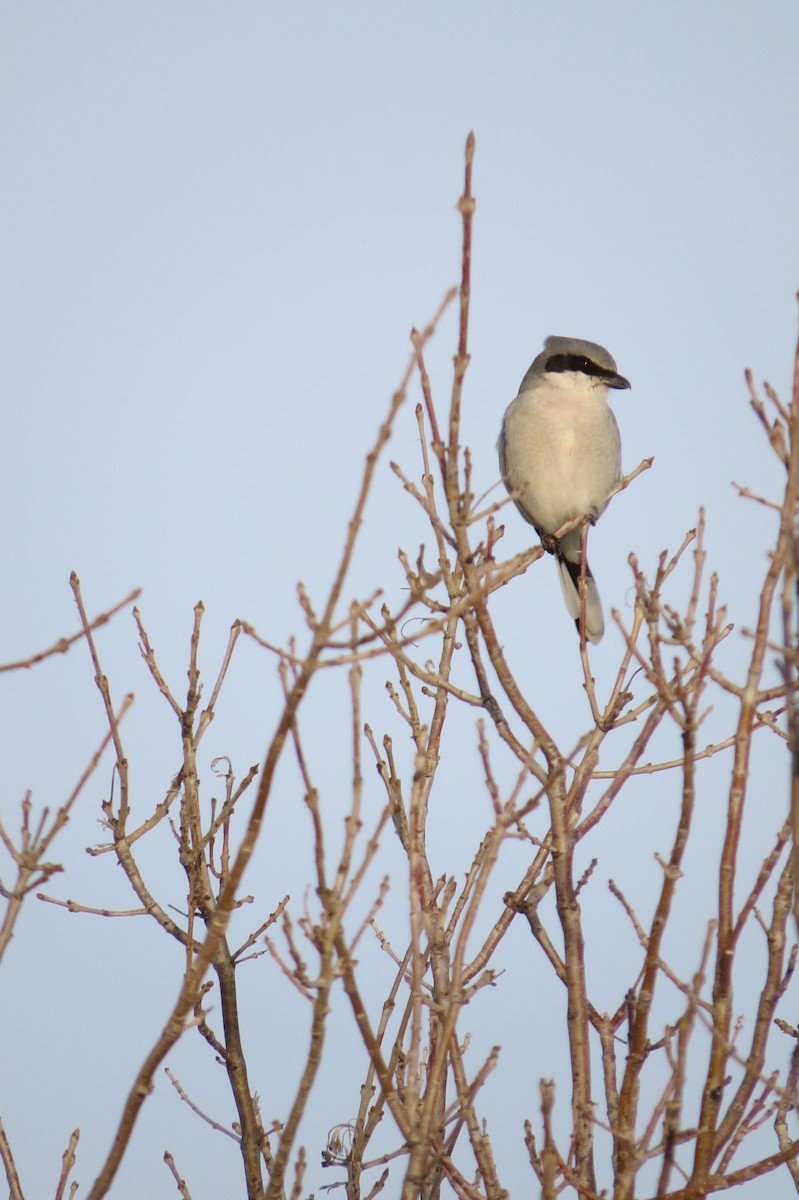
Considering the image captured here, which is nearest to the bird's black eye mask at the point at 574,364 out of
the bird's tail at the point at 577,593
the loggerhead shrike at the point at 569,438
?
the loggerhead shrike at the point at 569,438

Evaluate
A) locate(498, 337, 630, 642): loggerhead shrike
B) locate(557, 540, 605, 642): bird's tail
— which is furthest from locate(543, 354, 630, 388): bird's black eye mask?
locate(557, 540, 605, 642): bird's tail

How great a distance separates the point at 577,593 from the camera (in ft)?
18.5

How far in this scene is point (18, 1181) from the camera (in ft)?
7.58

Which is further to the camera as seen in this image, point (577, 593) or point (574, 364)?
point (577, 593)

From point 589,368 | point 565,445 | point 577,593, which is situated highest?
point 589,368

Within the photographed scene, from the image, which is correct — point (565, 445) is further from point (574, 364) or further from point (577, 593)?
point (577, 593)

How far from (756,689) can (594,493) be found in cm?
372

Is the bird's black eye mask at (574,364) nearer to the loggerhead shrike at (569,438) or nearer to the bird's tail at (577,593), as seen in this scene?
the loggerhead shrike at (569,438)


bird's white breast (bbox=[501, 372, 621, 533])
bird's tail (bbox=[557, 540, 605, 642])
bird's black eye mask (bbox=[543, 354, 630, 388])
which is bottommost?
bird's tail (bbox=[557, 540, 605, 642])

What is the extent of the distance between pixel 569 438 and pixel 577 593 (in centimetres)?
74

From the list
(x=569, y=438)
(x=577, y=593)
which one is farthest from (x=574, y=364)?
(x=577, y=593)

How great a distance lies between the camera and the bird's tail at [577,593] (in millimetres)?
5207

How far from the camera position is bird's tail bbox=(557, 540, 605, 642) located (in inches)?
205

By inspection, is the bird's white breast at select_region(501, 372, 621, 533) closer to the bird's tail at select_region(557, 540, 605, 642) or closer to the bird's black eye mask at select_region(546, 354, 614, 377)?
the bird's black eye mask at select_region(546, 354, 614, 377)
